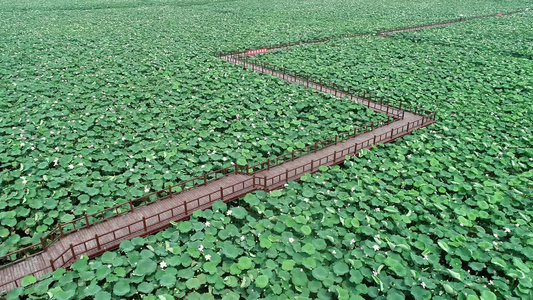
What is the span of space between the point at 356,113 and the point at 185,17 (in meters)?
31.3

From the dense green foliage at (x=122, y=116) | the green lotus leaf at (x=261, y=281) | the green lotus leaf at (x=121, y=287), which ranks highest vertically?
the dense green foliage at (x=122, y=116)

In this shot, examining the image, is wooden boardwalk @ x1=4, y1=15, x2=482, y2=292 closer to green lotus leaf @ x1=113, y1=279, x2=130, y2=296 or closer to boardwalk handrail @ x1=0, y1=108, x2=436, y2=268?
boardwalk handrail @ x1=0, y1=108, x2=436, y2=268

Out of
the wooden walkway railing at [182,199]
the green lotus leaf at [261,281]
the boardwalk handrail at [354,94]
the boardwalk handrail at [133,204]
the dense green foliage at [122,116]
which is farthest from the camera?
the boardwalk handrail at [354,94]

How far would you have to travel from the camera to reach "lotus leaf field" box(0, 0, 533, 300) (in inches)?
257

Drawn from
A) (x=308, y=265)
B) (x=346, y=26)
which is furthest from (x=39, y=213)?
(x=346, y=26)

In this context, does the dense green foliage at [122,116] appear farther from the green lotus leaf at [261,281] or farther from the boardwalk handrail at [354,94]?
the green lotus leaf at [261,281]

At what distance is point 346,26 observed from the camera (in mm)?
33531

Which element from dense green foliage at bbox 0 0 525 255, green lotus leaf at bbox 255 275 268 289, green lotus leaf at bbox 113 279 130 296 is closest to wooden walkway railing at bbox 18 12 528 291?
dense green foliage at bbox 0 0 525 255

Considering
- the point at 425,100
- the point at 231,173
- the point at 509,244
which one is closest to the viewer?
the point at 509,244

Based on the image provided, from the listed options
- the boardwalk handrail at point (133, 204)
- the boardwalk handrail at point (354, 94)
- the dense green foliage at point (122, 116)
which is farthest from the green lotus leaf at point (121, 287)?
the boardwalk handrail at point (354, 94)

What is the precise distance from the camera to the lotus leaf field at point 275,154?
257 inches

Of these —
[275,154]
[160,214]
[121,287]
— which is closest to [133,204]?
[160,214]

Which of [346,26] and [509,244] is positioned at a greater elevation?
[346,26]

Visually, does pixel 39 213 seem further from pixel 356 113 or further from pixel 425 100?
pixel 425 100
